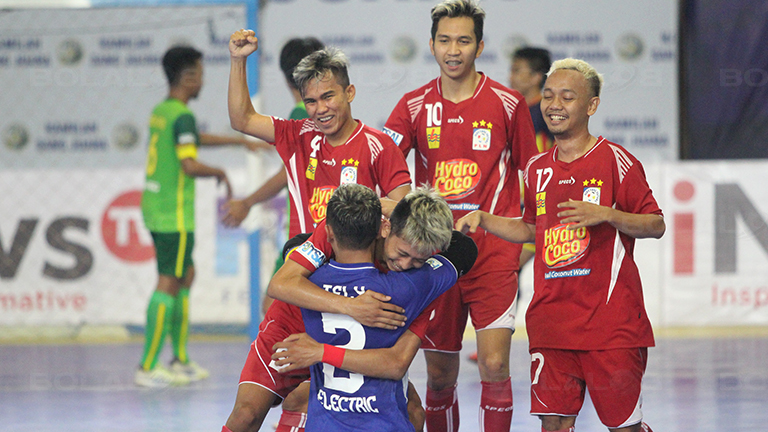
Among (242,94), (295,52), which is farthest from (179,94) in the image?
(242,94)

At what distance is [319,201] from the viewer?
352 cm

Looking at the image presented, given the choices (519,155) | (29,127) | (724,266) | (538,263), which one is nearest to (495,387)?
(538,263)

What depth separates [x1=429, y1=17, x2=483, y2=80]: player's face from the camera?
3635mm

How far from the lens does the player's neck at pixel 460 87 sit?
3.76 metres

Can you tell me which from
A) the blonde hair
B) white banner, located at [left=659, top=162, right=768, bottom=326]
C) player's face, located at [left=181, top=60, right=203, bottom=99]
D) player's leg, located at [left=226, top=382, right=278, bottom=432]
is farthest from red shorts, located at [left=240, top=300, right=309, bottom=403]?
white banner, located at [left=659, top=162, right=768, bottom=326]

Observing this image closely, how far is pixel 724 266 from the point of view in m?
7.42

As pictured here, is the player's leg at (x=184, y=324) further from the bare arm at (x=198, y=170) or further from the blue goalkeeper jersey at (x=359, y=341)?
the blue goalkeeper jersey at (x=359, y=341)

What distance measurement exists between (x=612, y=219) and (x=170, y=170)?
3.77 meters

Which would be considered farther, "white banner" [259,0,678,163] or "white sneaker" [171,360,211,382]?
"white banner" [259,0,678,163]

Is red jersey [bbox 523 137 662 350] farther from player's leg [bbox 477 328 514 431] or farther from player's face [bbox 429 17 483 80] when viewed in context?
player's face [bbox 429 17 483 80]

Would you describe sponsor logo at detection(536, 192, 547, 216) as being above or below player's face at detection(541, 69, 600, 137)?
below

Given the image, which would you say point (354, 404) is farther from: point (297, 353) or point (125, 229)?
point (125, 229)

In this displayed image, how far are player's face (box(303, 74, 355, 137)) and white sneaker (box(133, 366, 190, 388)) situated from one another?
9.61 ft

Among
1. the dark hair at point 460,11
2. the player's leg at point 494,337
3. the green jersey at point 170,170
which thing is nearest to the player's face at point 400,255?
the player's leg at point 494,337
